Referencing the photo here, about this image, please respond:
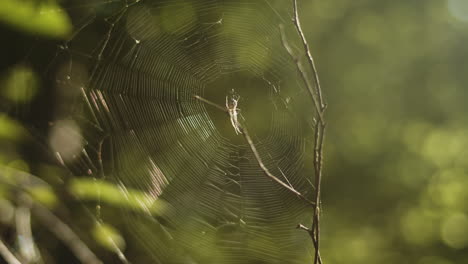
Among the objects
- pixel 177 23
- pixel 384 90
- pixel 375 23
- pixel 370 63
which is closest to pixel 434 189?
pixel 384 90

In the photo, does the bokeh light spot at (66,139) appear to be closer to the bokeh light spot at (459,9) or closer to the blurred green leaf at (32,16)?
the blurred green leaf at (32,16)

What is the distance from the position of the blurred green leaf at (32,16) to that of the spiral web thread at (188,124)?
0.52 metres

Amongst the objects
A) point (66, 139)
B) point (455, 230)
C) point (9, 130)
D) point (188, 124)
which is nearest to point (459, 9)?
point (455, 230)

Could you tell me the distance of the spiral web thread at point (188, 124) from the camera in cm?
237

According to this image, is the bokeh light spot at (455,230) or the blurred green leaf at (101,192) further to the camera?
the bokeh light spot at (455,230)

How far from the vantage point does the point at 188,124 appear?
2596 millimetres

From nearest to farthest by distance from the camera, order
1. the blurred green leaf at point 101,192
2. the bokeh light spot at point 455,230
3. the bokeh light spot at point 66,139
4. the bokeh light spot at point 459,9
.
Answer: the blurred green leaf at point 101,192 → the bokeh light spot at point 66,139 → the bokeh light spot at point 455,230 → the bokeh light spot at point 459,9

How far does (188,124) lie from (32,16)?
1.17m

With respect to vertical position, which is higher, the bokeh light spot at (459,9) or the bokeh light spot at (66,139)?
the bokeh light spot at (459,9)

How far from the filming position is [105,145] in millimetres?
2668

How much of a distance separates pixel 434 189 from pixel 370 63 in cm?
119

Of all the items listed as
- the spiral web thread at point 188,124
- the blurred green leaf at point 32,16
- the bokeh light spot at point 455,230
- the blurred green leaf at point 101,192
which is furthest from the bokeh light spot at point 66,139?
the bokeh light spot at point 455,230

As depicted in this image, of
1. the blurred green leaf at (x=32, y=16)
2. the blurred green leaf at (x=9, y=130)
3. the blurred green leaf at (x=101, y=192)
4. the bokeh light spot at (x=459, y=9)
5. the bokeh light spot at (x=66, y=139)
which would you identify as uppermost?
the bokeh light spot at (x=459, y=9)

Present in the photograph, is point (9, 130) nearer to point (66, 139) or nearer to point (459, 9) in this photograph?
point (66, 139)
